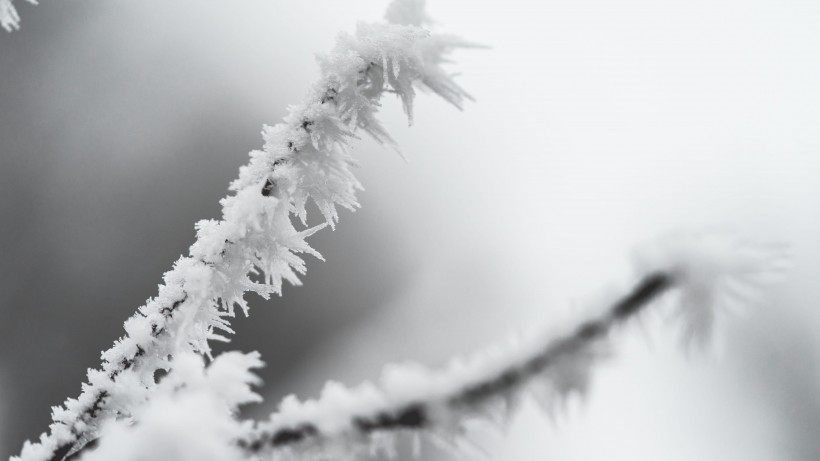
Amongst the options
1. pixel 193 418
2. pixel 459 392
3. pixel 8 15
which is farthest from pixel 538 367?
pixel 8 15

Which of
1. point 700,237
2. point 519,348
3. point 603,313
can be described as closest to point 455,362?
point 519,348

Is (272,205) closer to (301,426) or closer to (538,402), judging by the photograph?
(301,426)

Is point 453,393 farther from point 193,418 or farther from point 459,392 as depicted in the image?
point 193,418

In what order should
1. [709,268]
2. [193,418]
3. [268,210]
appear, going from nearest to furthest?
[709,268] < [193,418] < [268,210]

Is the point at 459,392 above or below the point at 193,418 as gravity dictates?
below

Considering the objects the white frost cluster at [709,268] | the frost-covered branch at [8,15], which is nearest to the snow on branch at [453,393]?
the white frost cluster at [709,268]

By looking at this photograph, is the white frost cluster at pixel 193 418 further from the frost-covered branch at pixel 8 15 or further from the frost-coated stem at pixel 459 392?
the frost-covered branch at pixel 8 15
